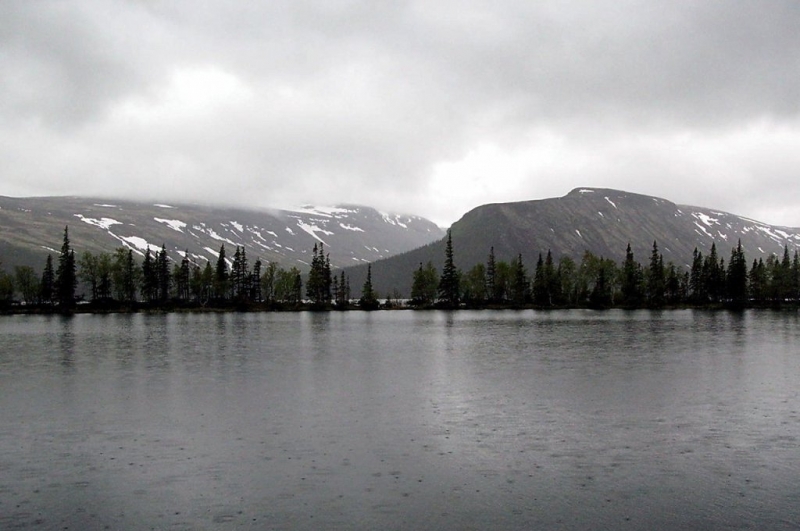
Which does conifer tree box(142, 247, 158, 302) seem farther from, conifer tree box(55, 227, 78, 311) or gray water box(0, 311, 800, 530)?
gray water box(0, 311, 800, 530)

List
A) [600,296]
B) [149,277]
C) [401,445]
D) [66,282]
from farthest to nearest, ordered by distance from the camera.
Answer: [600,296]
[149,277]
[66,282]
[401,445]

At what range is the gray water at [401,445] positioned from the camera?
1658cm

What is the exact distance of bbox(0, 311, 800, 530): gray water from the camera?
16578 mm

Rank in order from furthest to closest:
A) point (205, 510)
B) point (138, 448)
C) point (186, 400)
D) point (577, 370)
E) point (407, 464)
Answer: point (577, 370), point (186, 400), point (138, 448), point (407, 464), point (205, 510)

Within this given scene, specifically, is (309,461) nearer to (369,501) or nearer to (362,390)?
(369,501)

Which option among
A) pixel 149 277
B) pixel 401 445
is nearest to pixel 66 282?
pixel 149 277

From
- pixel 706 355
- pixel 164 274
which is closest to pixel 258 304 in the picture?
pixel 164 274

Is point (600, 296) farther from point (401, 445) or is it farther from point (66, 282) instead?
point (401, 445)

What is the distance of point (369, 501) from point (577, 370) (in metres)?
30.9

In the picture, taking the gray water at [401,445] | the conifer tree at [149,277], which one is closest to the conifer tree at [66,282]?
the conifer tree at [149,277]

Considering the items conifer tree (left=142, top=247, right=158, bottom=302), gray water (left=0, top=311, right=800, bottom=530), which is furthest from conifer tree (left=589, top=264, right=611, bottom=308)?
gray water (left=0, top=311, right=800, bottom=530)

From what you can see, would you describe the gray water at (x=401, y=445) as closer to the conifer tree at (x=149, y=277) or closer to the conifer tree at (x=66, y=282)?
the conifer tree at (x=66, y=282)

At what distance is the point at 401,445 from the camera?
23594 millimetres

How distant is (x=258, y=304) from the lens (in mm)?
194875
